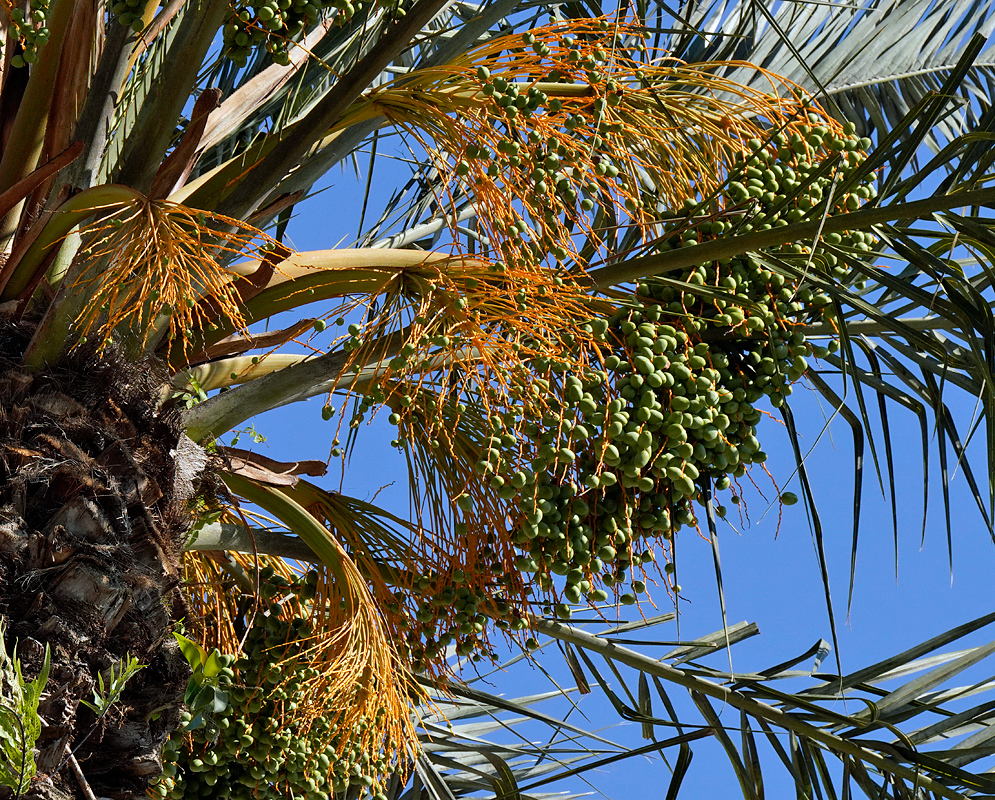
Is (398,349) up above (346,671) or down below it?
above

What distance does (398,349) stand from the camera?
1.96 m

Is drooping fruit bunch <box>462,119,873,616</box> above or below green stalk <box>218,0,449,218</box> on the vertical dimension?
below

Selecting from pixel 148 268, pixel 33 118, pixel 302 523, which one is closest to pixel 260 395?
pixel 302 523

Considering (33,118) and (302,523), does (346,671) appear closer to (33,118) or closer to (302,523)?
(302,523)

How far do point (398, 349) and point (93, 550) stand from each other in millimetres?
629

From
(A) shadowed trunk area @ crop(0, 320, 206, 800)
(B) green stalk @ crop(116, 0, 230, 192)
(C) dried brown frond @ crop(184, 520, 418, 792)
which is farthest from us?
(C) dried brown frond @ crop(184, 520, 418, 792)

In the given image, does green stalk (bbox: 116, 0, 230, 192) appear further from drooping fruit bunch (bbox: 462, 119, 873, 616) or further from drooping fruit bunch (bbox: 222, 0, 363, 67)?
drooping fruit bunch (bbox: 462, 119, 873, 616)

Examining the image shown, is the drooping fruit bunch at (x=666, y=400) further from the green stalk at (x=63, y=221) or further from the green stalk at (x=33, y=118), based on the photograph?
the green stalk at (x=33, y=118)

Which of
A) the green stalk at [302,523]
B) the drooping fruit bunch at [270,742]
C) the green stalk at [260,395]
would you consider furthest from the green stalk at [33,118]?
the drooping fruit bunch at [270,742]

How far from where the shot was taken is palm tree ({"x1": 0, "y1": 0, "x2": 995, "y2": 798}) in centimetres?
175

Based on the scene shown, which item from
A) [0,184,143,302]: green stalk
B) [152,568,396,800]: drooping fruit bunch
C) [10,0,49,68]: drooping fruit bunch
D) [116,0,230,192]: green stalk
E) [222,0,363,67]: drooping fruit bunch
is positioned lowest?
[152,568,396,800]: drooping fruit bunch

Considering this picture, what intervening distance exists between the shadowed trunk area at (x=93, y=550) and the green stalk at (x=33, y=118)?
0.34m

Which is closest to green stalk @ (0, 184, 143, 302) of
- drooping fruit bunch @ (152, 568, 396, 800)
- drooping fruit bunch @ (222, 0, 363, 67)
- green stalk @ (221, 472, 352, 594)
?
drooping fruit bunch @ (222, 0, 363, 67)

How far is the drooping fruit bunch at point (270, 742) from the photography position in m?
2.16
